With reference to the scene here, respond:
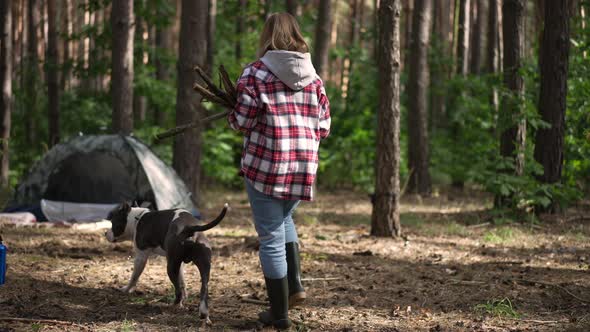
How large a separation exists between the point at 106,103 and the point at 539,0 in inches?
394

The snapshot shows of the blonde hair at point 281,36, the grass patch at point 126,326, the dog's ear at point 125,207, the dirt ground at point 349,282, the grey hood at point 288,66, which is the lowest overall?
the dirt ground at point 349,282

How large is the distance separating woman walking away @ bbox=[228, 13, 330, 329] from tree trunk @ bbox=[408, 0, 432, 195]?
1047cm

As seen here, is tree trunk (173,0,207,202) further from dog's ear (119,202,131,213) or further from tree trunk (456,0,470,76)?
tree trunk (456,0,470,76)

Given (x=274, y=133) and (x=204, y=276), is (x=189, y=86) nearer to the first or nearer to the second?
(x=204, y=276)

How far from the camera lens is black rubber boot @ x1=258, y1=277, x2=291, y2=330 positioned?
4.56m

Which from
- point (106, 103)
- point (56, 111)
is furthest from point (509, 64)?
point (56, 111)

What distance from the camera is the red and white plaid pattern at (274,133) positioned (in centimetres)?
442

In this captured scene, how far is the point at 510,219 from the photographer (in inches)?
412

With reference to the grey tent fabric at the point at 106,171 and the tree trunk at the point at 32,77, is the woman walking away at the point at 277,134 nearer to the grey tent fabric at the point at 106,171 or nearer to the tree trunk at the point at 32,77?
the grey tent fabric at the point at 106,171

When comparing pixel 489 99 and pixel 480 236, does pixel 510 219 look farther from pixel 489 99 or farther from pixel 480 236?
pixel 489 99

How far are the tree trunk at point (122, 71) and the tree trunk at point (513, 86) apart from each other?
19.1 feet

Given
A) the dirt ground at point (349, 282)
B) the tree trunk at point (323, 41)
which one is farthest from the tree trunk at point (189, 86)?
the tree trunk at point (323, 41)

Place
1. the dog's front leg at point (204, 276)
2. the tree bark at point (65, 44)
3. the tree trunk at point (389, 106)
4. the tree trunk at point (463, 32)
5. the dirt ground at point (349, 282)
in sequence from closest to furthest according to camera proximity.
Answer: the dog's front leg at point (204, 276)
the dirt ground at point (349, 282)
the tree trunk at point (389, 106)
the tree bark at point (65, 44)
the tree trunk at point (463, 32)

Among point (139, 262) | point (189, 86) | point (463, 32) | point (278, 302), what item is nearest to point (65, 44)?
point (463, 32)
